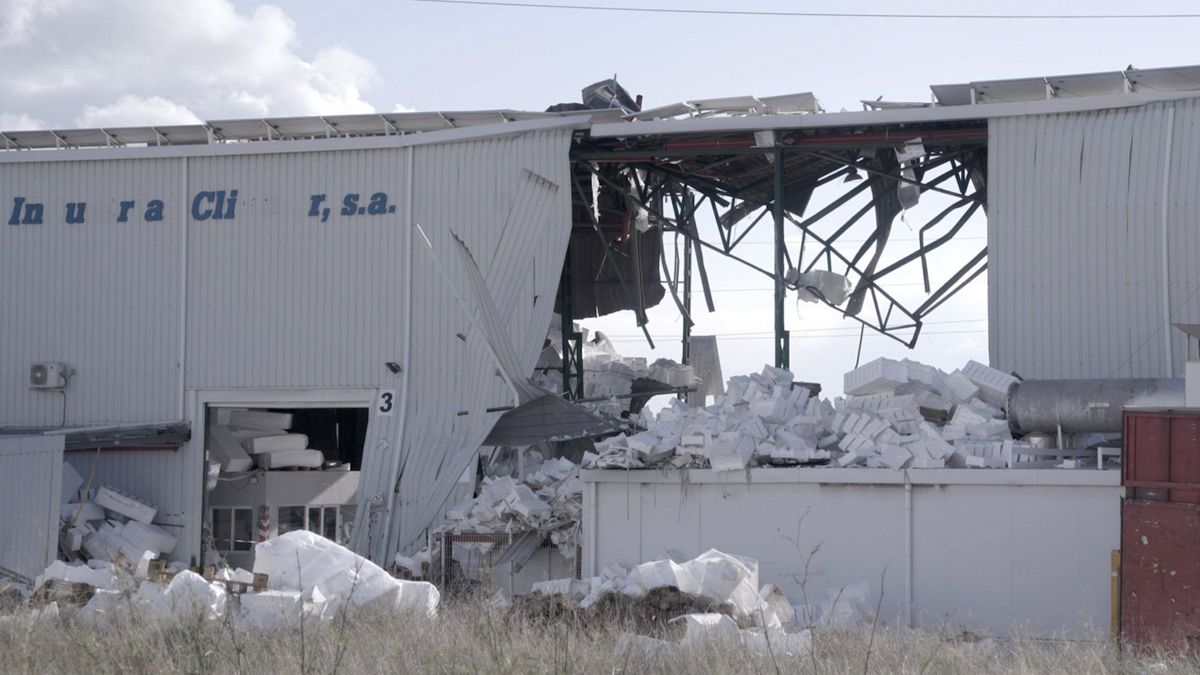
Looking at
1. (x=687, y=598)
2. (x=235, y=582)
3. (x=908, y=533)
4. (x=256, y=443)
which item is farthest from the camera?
(x=256, y=443)

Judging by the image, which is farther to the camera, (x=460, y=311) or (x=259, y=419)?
(x=259, y=419)

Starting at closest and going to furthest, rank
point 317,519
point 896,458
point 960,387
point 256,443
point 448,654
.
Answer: point 448,654 < point 896,458 < point 960,387 < point 256,443 < point 317,519

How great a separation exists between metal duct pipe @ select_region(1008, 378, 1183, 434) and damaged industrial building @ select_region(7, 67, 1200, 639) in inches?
1.8

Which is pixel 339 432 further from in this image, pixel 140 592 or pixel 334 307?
pixel 140 592

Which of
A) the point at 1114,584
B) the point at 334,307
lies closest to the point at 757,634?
the point at 1114,584

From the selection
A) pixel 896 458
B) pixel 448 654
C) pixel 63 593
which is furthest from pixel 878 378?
pixel 448 654

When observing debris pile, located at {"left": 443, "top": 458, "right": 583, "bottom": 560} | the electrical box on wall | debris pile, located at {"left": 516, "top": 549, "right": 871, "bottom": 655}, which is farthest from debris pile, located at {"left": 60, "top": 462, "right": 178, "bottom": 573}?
debris pile, located at {"left": 516, "top": 549, "right": 871, "bottom": 655}

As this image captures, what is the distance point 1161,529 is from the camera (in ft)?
51.8

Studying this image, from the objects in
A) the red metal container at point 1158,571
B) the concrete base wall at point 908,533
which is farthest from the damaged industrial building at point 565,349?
the red metal container at point 1158,571

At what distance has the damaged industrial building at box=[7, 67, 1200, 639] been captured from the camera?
2130cm

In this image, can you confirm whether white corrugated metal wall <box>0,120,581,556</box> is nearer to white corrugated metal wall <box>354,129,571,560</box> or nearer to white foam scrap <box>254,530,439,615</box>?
white corrugated metal wall <box>354,129,571,560</box>

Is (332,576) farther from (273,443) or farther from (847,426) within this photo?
(273,443)

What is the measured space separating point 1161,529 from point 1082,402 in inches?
243

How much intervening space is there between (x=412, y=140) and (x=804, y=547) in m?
13.2
